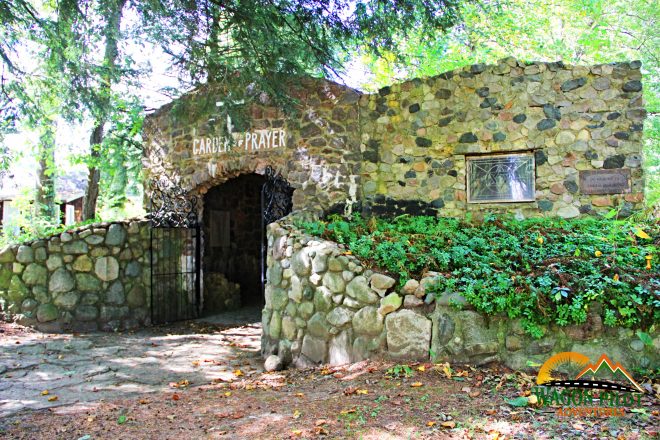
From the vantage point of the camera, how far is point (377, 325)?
4.38 m

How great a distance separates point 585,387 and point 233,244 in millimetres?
8871

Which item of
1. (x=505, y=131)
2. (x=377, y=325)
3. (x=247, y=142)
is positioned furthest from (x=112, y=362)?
(x=505, y=131)

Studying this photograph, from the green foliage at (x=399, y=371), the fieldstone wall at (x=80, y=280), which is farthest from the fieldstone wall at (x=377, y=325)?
the fieldstone wall at (x=80, y=280)

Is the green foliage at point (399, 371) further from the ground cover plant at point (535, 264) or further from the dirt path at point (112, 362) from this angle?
the dirt path at point (112, 362)

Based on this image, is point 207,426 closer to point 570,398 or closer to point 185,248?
point 570,398

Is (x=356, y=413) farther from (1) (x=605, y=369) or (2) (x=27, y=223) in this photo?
(2) (x=27, y=223)

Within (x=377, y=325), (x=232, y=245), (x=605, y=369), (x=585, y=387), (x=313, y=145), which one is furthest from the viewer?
(x=232, y=245)

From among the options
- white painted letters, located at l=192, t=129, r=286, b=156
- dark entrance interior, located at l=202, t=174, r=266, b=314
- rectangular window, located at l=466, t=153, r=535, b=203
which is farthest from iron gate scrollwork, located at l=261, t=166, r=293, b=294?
rectangular window, located at l=466, t=153, r=535, b=203

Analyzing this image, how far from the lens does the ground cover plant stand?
369 cm

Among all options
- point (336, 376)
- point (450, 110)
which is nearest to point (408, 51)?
point (450, 110)

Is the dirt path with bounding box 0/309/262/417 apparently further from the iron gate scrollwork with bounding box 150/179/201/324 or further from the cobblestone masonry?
the cobblestone masonry

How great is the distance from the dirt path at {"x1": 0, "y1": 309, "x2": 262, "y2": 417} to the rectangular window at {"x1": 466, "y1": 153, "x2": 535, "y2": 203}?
13.0ft

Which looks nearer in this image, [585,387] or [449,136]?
[585,387]

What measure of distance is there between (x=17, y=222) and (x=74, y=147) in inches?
85.5
